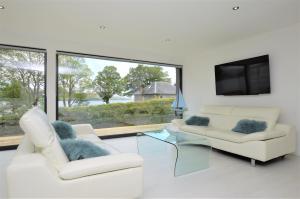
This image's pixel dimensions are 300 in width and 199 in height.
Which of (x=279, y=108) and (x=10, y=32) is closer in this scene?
(x=279, y=108)

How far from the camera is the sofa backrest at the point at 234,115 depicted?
3386 millimetres

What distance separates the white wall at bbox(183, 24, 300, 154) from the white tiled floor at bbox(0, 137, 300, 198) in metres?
1.02

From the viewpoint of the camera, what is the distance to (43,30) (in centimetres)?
367

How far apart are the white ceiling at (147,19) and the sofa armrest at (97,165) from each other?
206 cm

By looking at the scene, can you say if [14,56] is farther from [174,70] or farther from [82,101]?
[174,70]

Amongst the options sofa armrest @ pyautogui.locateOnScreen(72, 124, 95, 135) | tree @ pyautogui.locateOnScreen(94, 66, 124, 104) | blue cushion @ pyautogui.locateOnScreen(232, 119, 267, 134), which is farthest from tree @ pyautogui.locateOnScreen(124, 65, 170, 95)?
blue cushion @ pyautogui.locateOnScreen(232, 119, 267, 134)

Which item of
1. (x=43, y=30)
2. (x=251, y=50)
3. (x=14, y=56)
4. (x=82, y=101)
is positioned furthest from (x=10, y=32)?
(x=251, y=50)

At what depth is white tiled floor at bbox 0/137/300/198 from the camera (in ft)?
6.91

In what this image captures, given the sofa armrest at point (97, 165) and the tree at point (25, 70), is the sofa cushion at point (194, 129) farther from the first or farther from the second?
the tree at point (25, 70)

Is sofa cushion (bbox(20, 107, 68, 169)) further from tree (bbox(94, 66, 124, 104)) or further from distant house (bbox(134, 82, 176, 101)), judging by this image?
distant house (bbox(134, 82, 176, 101))

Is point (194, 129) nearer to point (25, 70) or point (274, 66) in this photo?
point (274, 66)

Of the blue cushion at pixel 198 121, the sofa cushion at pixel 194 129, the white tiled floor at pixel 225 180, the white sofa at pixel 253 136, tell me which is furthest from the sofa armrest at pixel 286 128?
the blue cushion at pixel 198 121

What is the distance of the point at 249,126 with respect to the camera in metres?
3.41

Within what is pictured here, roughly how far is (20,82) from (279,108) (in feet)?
16.7
